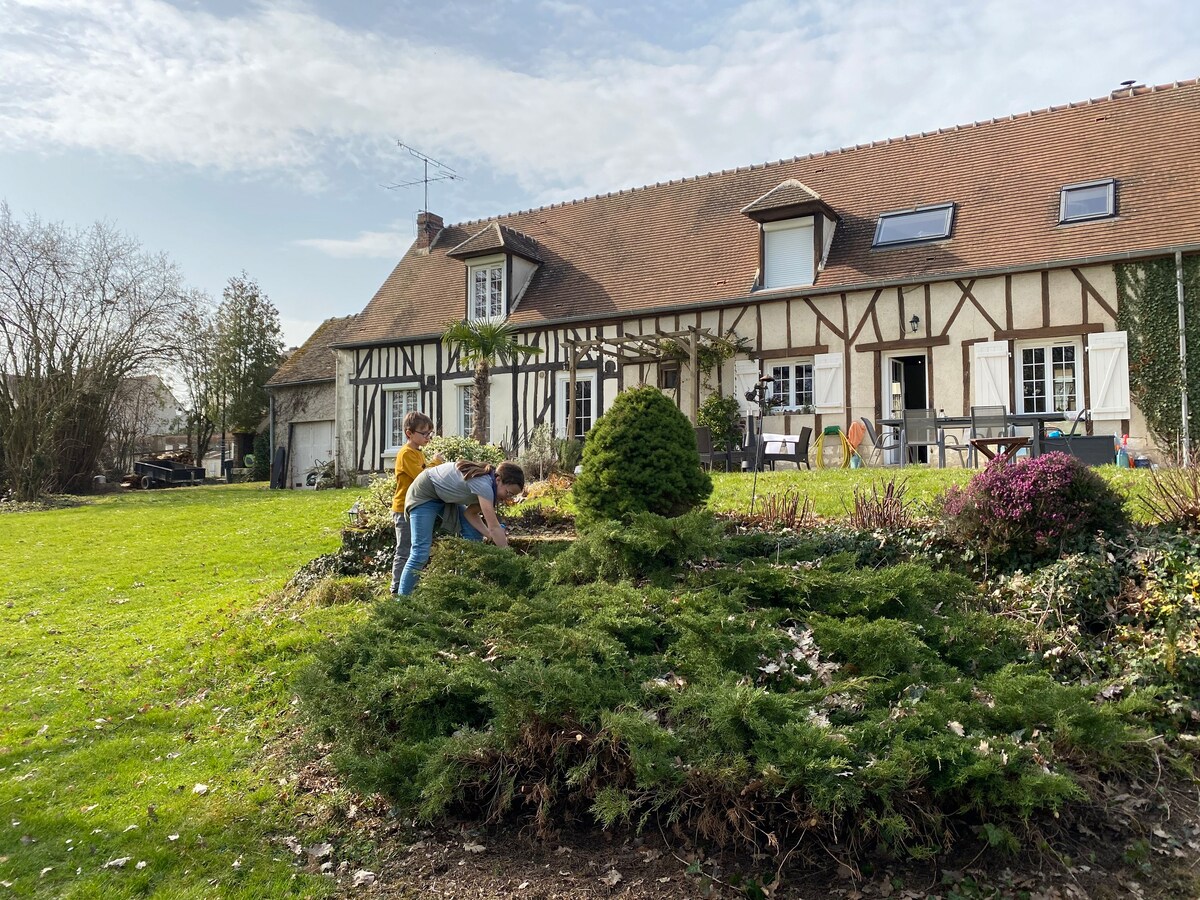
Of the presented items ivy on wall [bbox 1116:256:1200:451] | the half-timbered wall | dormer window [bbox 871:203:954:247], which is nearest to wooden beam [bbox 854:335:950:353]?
the half-timbered wall

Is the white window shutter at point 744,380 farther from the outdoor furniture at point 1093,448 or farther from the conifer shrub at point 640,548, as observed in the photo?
the conifer shrub at point 640,548

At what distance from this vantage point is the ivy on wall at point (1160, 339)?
1092cm

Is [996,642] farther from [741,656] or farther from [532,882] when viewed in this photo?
[532,882]

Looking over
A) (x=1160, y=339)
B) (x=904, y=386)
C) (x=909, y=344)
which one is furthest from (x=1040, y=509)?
(x=904, y=386)

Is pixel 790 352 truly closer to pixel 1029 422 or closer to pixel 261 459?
pixel 1029 422

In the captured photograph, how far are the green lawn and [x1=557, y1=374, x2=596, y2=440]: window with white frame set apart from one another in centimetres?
632

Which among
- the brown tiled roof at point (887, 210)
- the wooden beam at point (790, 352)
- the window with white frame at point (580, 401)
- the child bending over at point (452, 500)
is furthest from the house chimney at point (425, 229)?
the child bending over at point (452, 500)

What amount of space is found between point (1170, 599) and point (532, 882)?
3.45 metres

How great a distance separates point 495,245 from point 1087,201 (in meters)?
10.4

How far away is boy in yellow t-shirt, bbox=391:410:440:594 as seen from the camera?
6.02 metres

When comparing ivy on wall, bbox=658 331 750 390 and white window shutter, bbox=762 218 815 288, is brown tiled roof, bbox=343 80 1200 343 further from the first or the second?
ivy on wall, bbox=658 331 750 390

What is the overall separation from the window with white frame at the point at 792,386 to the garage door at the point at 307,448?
43.1 ft

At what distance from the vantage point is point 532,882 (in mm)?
2941

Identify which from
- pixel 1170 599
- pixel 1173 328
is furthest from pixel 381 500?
pixel 1173 328
